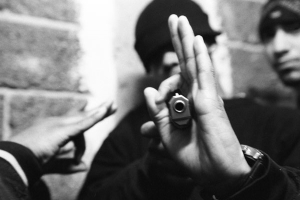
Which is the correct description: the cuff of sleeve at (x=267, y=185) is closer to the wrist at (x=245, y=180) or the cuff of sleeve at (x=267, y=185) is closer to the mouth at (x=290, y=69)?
the wrist at (x=245, y=180)

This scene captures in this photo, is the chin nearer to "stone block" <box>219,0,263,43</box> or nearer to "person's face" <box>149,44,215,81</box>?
"stone block" <box>219,0,263,43</box>

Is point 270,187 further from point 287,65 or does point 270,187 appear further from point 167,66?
point 287,65

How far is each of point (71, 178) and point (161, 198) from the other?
0.49 m

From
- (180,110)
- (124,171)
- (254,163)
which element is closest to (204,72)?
(180,110)

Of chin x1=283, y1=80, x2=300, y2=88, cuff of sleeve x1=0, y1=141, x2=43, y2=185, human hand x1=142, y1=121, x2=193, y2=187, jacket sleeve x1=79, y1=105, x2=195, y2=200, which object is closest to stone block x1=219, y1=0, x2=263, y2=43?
chin x1=283, y1=80, x2=300, y2=88

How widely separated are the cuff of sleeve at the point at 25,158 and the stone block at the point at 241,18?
1.05 meters

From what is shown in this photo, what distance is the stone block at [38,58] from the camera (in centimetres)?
113

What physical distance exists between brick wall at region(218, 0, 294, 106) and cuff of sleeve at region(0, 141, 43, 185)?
38.5 inches

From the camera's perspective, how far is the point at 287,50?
1.50 metres

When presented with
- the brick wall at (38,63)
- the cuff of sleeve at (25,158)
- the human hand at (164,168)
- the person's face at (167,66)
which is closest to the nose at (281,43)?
the person's face at (167,66)

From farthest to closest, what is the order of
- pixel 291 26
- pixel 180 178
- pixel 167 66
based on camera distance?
pixel 291 26, pixel 167 66, pixel 180 178

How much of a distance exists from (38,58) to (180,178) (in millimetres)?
684

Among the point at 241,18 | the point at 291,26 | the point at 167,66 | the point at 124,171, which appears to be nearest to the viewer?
the point at 124,171

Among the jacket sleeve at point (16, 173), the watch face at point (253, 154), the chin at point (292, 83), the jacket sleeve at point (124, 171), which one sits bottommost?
the chin at point (292, 83)
